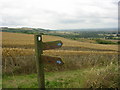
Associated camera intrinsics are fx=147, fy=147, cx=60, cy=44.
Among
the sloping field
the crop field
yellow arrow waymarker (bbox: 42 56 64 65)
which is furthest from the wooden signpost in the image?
the sloping field

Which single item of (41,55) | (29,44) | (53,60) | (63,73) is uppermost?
(41,55)

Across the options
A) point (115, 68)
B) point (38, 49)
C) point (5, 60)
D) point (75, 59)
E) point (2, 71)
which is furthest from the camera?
point (75, 59)

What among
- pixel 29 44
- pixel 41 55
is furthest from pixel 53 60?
pixel 29 44

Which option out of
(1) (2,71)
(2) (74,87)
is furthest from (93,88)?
(1) (2,71)

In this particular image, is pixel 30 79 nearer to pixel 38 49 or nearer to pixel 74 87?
pixel 74 87

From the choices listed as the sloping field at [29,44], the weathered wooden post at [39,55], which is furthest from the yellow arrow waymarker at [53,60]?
the sloping field at [29,44]

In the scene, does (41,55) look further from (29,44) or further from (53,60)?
(29,44)

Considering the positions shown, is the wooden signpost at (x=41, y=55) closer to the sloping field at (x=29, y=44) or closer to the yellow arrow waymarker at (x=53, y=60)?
the yellow arrow waymarker at (x=53, y=60)

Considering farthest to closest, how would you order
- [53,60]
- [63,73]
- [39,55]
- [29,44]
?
[29,44] < [63,73] < [39,55] < [53,60]

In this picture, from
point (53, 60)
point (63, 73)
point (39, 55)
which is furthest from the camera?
point (63, 73)

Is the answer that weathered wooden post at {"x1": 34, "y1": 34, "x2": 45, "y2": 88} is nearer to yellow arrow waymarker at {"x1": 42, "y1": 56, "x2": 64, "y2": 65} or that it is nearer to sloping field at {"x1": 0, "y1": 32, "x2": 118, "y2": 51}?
yellow arrow waymarker at {"x1": 42, "y1": 56, "x2": 64, "y2": 65}

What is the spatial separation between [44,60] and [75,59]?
503cm

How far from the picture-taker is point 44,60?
11.5ft

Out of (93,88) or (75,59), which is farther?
(75,59)
